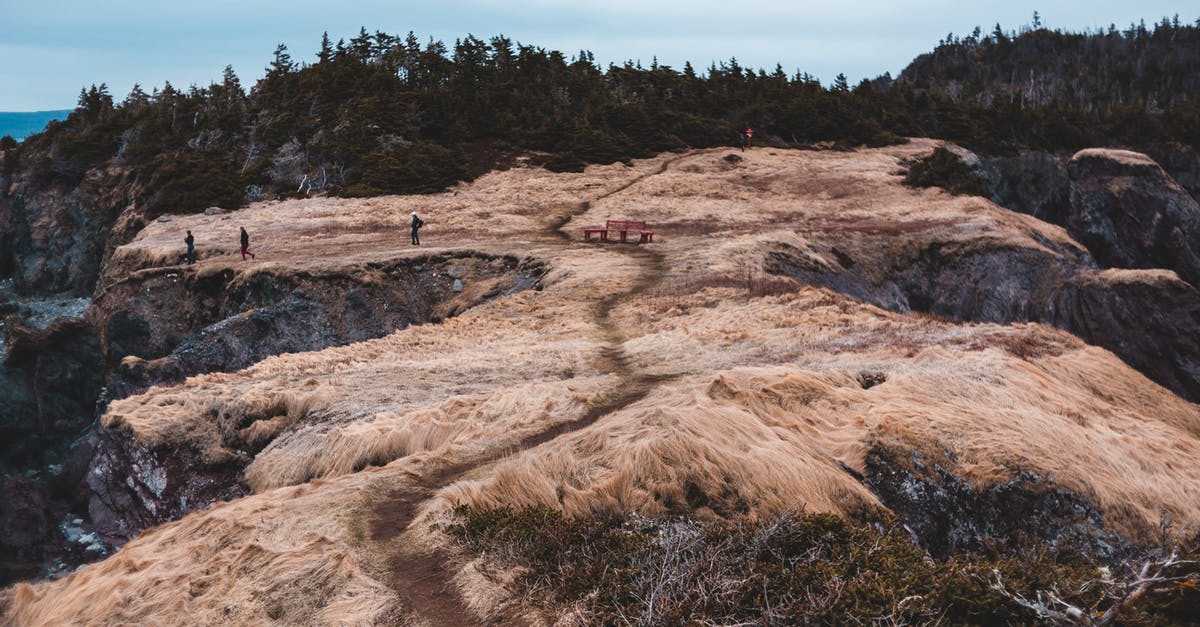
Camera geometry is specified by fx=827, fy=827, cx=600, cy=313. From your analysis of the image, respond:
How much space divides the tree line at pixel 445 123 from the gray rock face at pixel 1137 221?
23.5 meters

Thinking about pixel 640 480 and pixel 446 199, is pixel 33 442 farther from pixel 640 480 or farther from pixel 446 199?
pixel 640 480

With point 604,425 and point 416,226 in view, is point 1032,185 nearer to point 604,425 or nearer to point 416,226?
point 416,226

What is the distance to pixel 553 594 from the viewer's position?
805 cm

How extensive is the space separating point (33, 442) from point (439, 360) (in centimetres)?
3302

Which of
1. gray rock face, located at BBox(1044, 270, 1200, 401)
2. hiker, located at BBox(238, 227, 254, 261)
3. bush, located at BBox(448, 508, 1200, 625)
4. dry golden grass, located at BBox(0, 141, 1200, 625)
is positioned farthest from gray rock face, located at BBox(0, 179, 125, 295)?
bush, located at BBox(448, 508, 1200, 625)

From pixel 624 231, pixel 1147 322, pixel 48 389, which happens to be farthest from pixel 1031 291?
pixel 48 389

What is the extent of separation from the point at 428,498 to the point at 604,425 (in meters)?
2.76

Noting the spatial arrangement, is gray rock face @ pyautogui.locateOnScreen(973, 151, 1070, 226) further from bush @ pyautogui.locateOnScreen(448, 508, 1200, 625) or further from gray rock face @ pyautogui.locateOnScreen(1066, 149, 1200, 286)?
bush @ pyautogui.locateOnScreen(448, 508, 1200, 625)

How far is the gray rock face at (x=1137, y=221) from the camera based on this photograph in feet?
180

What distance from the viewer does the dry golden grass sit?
994cm

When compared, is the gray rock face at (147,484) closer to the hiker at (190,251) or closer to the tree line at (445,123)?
the hiker at (190,251)

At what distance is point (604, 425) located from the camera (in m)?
12.3

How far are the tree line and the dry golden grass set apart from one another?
40843 millimetres

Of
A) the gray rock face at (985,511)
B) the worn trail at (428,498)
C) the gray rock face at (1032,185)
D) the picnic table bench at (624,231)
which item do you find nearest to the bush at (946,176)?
the gray rock face at (1032,185)
